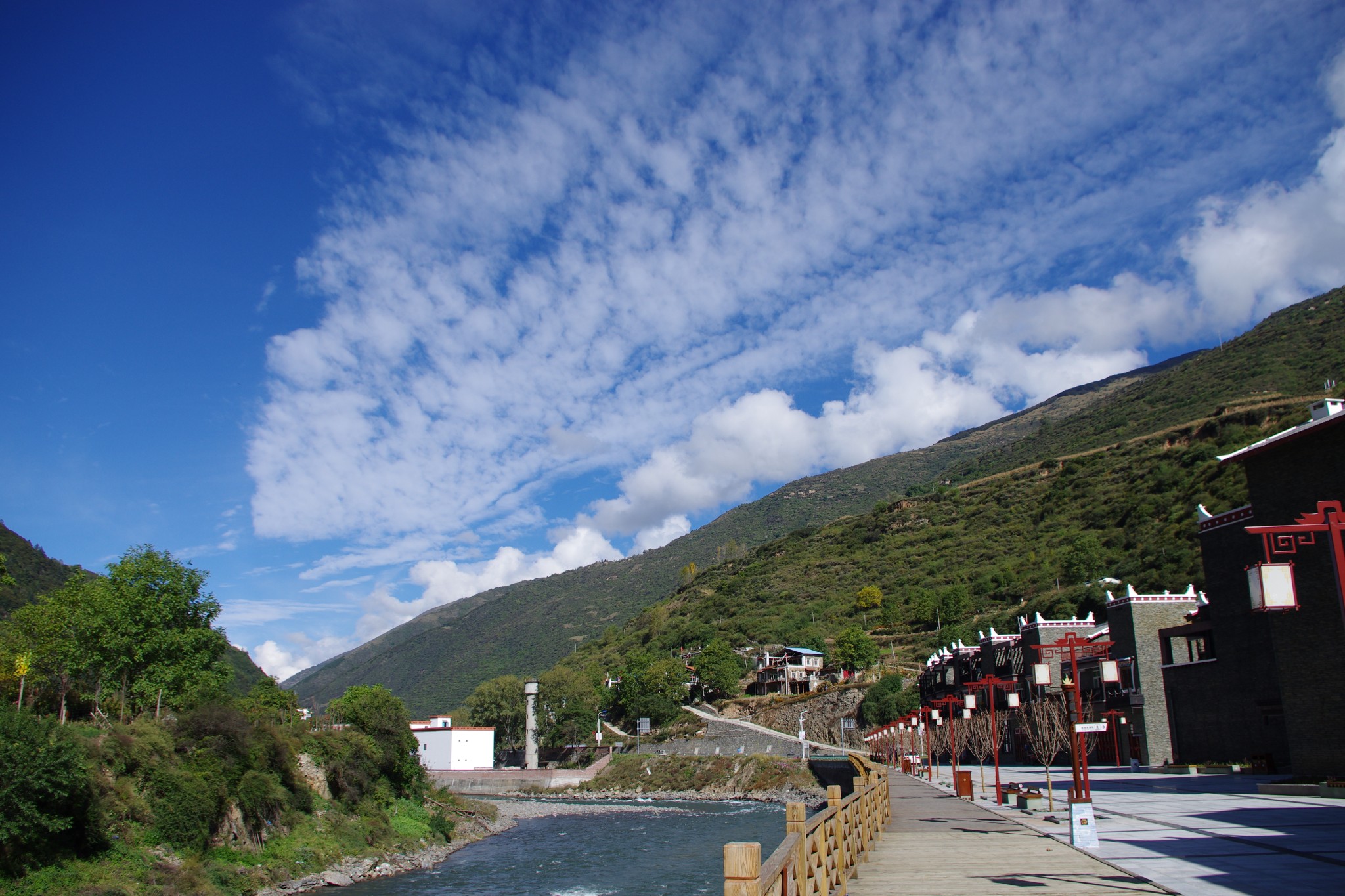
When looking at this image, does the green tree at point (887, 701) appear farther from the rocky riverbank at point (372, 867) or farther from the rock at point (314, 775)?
the rock at point (314, 775)

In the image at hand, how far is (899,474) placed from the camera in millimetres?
178250

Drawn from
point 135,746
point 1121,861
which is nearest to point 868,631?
point 135,746

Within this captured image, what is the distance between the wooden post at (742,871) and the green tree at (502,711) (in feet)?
298

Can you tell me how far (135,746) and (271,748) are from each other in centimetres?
697

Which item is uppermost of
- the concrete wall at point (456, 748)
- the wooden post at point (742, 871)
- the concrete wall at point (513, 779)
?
the wooden post at point (742, 871)

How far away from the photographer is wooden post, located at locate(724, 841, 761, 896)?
4.32 metres

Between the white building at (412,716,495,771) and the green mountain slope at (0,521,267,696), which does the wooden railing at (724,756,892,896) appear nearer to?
the white building at (412,716,495,771)

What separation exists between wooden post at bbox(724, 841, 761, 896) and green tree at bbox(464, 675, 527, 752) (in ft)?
298

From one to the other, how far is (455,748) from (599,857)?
4793cm

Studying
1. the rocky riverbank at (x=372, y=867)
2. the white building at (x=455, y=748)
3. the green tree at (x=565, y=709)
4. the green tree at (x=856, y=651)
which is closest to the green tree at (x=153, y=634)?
the rocky riverbank at (x=372, y=867)

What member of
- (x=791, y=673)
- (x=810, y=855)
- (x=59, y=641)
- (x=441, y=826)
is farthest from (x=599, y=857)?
(x=791, y=673)

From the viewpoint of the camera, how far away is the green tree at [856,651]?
75.1 metres

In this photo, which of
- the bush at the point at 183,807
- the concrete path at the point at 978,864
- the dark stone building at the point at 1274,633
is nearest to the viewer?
the concrete path at the point at 978,864

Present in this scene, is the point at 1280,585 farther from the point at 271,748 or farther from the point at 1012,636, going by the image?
the point at 1012,636
